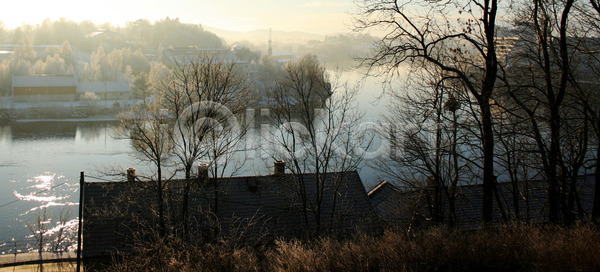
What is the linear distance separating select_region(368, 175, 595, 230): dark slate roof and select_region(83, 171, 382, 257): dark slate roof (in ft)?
1.51

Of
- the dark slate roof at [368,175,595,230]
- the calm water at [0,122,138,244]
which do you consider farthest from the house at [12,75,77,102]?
the dark slate roof at [368,175,595,230]

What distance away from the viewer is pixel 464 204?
6730mm

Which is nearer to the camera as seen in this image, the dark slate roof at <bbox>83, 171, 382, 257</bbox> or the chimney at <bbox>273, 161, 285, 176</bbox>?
the dark slate roof at <bbox>83, 171, 382, 257</bbox>

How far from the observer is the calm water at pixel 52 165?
948cm

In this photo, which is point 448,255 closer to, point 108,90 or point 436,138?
point 436,138

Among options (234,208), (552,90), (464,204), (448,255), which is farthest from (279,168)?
(448,255)

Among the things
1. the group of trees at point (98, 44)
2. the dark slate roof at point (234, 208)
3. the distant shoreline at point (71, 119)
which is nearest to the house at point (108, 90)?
the group of trees at point (98, 44)

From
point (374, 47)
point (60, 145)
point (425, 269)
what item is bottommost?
point (60, 145)

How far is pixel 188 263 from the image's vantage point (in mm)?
3086

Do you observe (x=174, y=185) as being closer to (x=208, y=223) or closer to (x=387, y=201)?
(x=208, y=223)

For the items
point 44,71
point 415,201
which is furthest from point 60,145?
point 44,71

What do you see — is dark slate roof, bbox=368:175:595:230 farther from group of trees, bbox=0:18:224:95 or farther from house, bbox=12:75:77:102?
group of trees, bbox=0:18:224:95

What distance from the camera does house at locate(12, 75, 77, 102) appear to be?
86.0ft

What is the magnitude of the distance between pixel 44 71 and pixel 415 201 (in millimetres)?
34008
